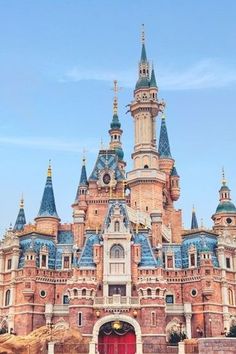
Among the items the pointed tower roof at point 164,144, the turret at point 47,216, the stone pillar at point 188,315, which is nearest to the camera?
the stone pillar at point 188,315

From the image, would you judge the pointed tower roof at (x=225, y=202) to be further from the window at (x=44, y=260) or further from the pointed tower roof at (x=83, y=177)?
the window at (x=44, y=260)

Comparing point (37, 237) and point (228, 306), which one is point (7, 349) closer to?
point (37, 237)

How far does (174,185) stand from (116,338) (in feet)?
112

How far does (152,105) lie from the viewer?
301 feet

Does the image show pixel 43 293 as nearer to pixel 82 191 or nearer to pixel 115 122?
pixel 82 191

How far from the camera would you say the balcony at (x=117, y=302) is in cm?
7000

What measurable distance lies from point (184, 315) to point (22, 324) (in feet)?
66.2

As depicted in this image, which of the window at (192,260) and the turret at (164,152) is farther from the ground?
the turret at (164,152)

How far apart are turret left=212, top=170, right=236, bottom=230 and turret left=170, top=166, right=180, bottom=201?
23.5 ft

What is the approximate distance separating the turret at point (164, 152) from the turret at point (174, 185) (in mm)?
835

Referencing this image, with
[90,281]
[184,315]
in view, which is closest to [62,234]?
[90,281]

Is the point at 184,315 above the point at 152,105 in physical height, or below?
below

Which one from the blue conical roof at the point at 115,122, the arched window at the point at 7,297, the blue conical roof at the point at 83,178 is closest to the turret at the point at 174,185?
the blue conical roof at the point at 83,178

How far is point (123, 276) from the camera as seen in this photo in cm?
7206
